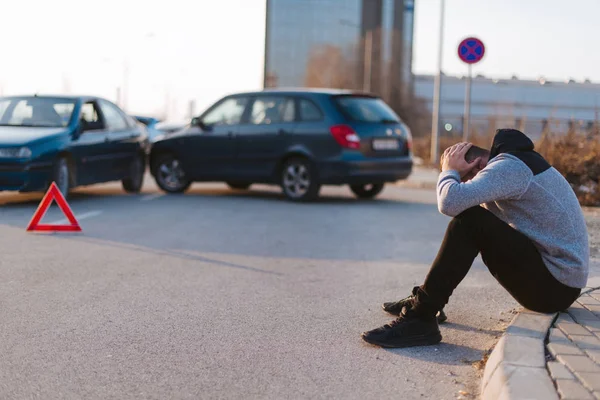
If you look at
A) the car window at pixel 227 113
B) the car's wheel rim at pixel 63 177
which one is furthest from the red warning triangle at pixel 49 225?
the car window at pixel 227 113

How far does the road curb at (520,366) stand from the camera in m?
3.70

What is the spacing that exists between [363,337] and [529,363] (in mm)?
1219

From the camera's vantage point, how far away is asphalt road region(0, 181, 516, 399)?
4309 millimetres

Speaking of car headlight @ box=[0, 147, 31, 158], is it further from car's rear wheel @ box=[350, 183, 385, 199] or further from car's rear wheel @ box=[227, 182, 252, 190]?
car's rear wheel @ box=[350, 183, 385, 199]

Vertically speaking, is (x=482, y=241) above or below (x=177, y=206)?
above

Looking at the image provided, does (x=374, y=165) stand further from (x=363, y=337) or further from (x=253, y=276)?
(x=363, y=337)

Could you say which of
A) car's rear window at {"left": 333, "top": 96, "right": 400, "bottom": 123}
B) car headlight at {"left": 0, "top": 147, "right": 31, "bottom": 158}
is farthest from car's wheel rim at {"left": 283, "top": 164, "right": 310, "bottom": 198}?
car headlight at {"left": 0, "top": 147, "right": 31, "bottom": 158}

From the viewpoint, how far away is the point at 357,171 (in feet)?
45.2

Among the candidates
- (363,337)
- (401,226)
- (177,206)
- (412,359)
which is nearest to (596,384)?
(412,359)

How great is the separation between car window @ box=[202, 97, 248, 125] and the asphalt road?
A: 12.9 feet

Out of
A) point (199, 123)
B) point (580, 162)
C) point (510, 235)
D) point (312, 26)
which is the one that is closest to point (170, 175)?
point (199, 123)

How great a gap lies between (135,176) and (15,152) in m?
3.64

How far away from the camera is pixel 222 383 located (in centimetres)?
426

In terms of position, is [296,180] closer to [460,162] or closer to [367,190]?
[367,190]
